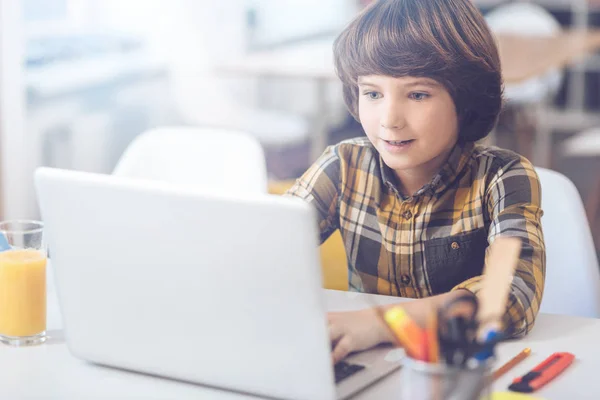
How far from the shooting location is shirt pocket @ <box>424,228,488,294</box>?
1290 mm

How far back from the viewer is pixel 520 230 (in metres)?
1.15

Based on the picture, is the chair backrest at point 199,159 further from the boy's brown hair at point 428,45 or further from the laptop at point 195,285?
the laptop at point 195,285

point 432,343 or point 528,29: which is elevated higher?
point 528,29

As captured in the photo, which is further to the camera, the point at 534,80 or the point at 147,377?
the point at 534,80

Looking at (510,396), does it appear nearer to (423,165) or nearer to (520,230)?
(520,230)

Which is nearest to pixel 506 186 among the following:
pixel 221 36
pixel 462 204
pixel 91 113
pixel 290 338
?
pixel 462 204

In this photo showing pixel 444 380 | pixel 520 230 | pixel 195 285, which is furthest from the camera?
pixel 520 230

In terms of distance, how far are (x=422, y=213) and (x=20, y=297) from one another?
576mm

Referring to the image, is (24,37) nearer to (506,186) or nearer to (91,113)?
(91,113)

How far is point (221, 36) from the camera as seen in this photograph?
4.35 metres

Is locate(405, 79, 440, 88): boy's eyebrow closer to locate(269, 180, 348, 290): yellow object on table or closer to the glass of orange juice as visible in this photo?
locate(269, 180, 348, 290): yellow object on table

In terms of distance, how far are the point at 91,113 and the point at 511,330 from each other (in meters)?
2.68

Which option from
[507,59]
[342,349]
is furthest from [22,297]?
[507,59]

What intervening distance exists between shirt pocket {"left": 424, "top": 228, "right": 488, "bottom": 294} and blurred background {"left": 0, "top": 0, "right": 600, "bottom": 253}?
1.65 metres
